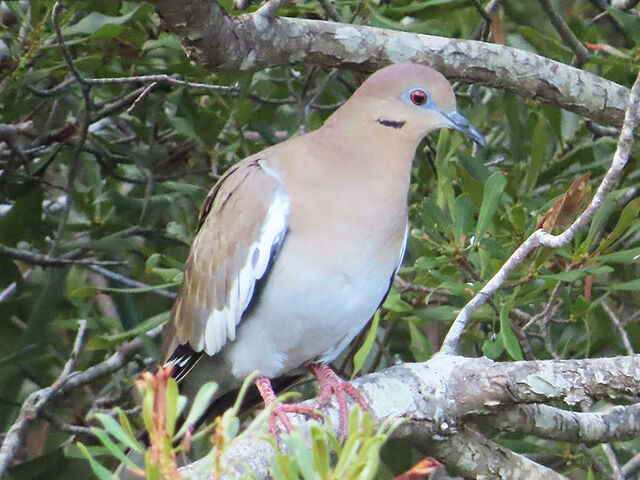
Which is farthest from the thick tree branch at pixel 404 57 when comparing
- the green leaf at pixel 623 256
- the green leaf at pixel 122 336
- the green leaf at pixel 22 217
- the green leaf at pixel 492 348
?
the green leaf at pixel 22 217

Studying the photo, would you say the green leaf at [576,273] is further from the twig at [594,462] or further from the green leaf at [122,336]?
the green leaf at [122,336]

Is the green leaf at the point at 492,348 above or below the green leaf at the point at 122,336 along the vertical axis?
above

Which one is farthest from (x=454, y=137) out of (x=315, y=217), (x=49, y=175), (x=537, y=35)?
(x=49, y=175)

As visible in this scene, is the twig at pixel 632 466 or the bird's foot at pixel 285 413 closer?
the bird's foot at pixel 285 413

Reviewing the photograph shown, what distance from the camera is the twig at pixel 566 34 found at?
2762mm

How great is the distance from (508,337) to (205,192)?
109 centimetres

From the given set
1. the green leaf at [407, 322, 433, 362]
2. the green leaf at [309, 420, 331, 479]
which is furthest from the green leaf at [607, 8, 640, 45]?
the green leaf at [309, 420, 331, 479]

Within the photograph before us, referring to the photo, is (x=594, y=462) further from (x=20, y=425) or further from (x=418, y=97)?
(x=20, y=425)

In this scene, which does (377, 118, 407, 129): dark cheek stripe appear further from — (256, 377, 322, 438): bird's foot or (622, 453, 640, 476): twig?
(622, 453, 640, 476): twig

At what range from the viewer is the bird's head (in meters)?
2.41

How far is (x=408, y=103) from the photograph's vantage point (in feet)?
8.06

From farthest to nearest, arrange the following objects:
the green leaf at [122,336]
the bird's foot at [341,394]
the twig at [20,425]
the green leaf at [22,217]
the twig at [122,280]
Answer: the twig at [122,280] → the green leaf at [22,217] → the green leaf at [122,336] → the twig at [20,425] → the bird's foot at [341,394]

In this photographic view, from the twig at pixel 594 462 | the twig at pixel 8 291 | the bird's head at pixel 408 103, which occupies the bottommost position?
the twig at pixel 8 291

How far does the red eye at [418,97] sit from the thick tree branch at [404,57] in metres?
0.12
